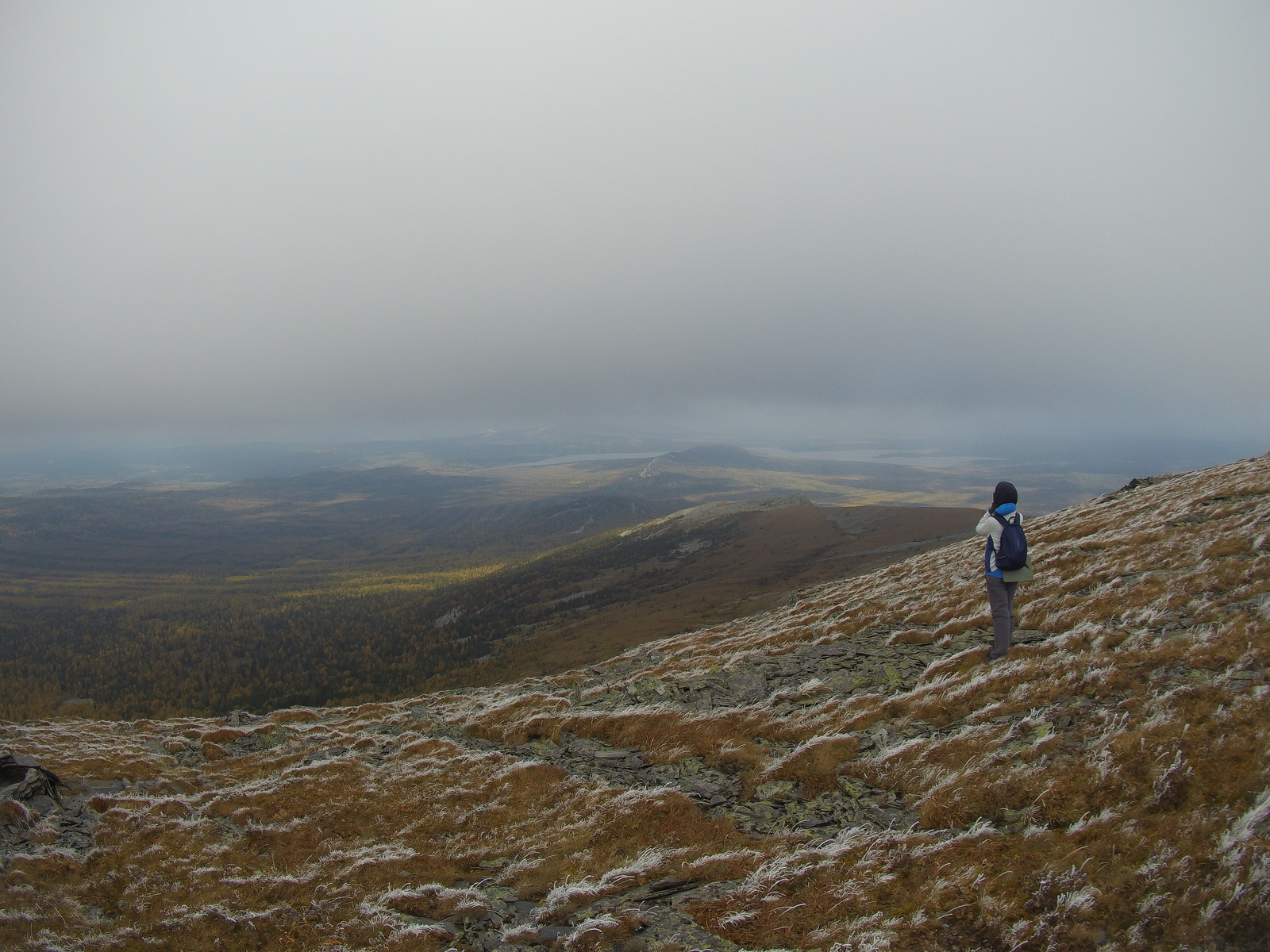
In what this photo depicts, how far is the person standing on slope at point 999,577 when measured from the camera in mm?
13891

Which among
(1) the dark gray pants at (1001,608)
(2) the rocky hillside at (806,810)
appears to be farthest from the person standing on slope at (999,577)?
(2) the rocky hillside at (806,810)

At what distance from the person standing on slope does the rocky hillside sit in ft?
2.94

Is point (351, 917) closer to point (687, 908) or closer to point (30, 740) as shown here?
point (687, 908)

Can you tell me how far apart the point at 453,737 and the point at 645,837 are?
54.2 ft

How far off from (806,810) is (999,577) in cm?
841

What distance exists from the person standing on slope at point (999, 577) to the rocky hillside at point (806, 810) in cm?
90

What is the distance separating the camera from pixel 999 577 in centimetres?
1402

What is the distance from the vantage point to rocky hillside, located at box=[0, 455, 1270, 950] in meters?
7.00

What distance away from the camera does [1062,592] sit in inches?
709

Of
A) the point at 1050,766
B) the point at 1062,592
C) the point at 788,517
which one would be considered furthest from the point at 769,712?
the point at 788,517

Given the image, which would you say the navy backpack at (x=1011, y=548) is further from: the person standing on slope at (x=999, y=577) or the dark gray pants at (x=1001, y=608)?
the dark gray pants at (x=1001, y=608)

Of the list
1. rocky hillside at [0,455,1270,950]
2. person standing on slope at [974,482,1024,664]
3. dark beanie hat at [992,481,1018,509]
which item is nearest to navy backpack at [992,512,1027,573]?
person standing on slope at [974,482,1024,664]

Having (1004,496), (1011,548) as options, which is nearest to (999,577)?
(1011,548)

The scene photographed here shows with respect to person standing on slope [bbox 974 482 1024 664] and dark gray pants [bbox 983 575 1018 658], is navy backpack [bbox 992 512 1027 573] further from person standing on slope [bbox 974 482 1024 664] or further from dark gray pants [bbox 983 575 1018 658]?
dark gray pants [bbox 983 575 1018 658]
